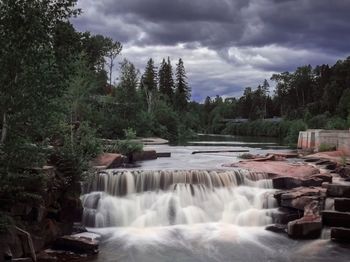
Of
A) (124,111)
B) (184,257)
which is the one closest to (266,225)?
(184,257)

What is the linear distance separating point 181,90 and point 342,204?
269 feet

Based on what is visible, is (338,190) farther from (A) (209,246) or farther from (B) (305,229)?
(A) (209,246)

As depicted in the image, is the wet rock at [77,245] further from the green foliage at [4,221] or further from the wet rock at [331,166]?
the wet rock at [331,166]

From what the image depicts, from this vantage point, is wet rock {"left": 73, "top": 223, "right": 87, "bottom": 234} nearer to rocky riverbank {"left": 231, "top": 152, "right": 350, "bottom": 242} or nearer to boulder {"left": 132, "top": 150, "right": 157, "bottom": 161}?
rocky riverbank {"left": 231, "top": 152, "right": 350, "bottom": 242}

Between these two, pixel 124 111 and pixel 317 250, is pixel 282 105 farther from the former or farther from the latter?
pixel 317 250

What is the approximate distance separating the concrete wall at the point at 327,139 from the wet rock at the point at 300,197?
1296cm

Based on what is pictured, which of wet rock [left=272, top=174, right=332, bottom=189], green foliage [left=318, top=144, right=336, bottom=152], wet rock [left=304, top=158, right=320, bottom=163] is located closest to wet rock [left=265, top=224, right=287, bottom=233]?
wet rock [left=272, top=174, right=332, bottom=189]

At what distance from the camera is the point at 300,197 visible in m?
16.5

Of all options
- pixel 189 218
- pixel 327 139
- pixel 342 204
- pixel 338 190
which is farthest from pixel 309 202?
pixel 327 139

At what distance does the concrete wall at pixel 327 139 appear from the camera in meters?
29.8

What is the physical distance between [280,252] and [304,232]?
1833 mm

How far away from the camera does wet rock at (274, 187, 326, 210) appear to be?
16203 mm

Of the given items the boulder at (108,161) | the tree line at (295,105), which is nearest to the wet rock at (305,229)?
the boulder at (108,161)

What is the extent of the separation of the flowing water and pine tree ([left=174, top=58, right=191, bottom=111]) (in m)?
71.3
